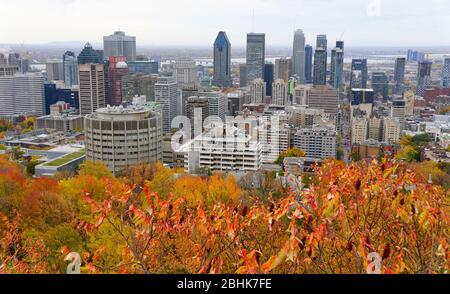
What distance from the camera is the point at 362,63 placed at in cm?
1980

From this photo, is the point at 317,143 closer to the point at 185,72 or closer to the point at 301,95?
the point at 301,95

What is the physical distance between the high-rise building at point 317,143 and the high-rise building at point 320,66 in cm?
1054

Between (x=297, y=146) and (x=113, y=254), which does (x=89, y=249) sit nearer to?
(x=113, y=254)

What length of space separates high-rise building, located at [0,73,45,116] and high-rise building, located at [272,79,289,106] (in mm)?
9018

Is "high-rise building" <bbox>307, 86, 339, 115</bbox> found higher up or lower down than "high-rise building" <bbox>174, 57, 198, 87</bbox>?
lower down

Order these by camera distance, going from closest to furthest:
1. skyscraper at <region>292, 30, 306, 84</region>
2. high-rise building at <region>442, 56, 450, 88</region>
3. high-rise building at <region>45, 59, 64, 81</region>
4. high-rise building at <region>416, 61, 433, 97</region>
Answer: high-rise building at <region>442, 56, 450, 88</region> < high-rise building at <region>416, 61, 433, 97</region> < high-rise building at <region>45, 59, 64, 81</region> < skyscraper at <region>292, 30, 306, 84</region>

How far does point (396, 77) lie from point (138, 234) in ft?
66.9

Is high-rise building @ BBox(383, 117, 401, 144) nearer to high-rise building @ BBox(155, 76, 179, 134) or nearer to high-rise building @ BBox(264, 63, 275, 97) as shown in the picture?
high-rise building @ BBox(155, 76, 179, 134)

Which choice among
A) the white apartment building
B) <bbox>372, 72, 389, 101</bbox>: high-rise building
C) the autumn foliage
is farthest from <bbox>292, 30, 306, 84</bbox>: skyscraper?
the autumn foliage

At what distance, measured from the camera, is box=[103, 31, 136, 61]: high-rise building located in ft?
47.7

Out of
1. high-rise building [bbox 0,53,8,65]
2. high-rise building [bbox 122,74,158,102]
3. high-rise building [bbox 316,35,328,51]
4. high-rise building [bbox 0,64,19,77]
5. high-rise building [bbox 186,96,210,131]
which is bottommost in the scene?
high-rise building [bbox 186,96,210,131]

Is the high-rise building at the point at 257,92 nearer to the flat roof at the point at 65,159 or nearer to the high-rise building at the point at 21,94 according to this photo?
the high-rise building at the point at 21,94

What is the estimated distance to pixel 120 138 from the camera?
8000mm

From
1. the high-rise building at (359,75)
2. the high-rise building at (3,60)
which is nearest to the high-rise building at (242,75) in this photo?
the high-rise building at (359,75)
